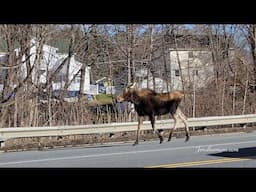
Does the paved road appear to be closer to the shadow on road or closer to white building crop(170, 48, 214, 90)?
the shadow on road

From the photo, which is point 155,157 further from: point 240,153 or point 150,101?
point 150,101

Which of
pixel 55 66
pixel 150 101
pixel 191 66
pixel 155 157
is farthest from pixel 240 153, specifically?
pixel 191 66

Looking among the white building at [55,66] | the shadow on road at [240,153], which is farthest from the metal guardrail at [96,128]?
the white building at [55,66]

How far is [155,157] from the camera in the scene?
42.0 ft

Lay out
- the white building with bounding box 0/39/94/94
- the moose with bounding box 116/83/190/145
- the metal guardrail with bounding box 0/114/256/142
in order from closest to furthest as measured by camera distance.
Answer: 1. the moose with bounding box 116/83/190/145
2. the metal guardrail with bounding box 0/114/256/142
3. the white building with bounding box 0/39/94/94

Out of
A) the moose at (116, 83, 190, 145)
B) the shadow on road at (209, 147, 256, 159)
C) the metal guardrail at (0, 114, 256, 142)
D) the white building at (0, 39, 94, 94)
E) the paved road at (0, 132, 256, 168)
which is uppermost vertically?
the white building at (0, 39, 94, 94)

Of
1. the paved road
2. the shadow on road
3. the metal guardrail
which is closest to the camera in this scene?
the paved road

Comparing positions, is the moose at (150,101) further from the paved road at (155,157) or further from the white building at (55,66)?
the white building at (55,66)

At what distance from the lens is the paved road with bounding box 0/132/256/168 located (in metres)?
11.2

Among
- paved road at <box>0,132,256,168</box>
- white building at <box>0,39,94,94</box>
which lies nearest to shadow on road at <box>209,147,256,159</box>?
paved road at <box>0,132,256,168</box>

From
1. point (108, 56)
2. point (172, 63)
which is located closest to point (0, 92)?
point (108, 56)
